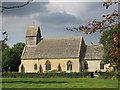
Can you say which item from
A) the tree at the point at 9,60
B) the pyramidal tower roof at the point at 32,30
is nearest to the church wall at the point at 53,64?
the tree at the point at 9,60

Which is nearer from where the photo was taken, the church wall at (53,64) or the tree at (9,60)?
the church wall at (53,64)

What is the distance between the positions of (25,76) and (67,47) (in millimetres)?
15576

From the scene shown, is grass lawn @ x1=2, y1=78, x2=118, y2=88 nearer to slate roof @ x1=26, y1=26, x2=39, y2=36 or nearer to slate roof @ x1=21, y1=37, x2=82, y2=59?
slate roof @ x1=21, y1=37, x2=82, y2=59

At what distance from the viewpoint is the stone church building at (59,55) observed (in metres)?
46.2

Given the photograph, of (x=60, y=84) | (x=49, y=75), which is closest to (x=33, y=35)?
(x=49, y=75)

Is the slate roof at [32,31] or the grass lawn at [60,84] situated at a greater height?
the slate roof at [32,31]

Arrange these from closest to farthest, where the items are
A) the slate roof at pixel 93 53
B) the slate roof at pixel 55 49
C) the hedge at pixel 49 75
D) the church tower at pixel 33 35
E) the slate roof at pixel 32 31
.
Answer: the hedge at pixel 49 75 < the slate roof at pixel 93 53 < the slate roof at pixel 55 49 < the church tower at pixel 33 35 < the slate roof at pixel 32 31

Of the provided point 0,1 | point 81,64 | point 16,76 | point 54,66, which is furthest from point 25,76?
point 0,1

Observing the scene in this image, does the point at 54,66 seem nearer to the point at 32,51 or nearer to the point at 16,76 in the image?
the point at 32,51

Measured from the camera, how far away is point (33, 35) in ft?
174

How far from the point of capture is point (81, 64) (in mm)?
46906

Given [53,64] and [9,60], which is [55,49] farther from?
[9,60]

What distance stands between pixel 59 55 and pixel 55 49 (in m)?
2.46

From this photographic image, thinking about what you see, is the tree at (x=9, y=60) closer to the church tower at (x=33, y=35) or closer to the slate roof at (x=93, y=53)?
the church tower at (x=33, y=35)
